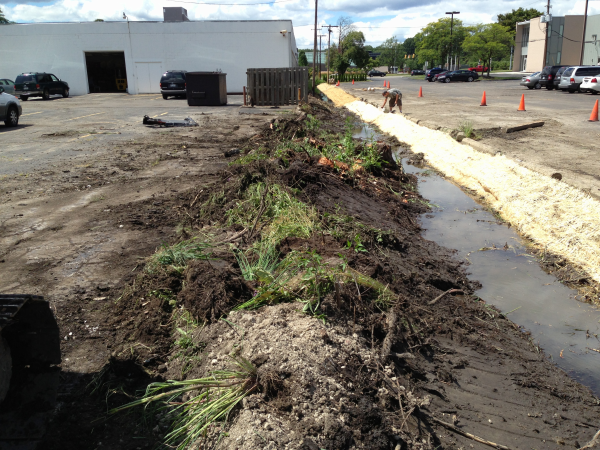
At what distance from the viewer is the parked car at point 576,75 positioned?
111 ft

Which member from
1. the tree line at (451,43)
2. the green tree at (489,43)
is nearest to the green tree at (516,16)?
the tree line at (451,43)

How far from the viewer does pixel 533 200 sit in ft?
27.5

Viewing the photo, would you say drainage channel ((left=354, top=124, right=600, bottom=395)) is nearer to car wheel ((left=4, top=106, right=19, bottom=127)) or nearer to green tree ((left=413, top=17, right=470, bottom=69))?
car wheel ((left=4, top=106, right=19, bottom=127))

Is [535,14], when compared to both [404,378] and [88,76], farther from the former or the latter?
[404,378]

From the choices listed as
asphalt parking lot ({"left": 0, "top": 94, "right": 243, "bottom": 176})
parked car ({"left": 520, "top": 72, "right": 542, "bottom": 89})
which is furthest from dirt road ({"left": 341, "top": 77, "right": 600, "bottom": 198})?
parked car ({"left": 520, "top": 72, "right": 542, "bottom": 89})

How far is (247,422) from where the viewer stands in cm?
288

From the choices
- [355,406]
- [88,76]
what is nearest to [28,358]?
[355,406]

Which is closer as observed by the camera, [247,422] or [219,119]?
[247,422]

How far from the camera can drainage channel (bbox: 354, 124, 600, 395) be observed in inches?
182

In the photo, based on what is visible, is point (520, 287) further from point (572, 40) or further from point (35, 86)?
point (572, 40)

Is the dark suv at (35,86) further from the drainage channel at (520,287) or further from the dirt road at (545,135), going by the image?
the drainage channel at (520,287)

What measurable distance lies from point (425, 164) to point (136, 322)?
34.4 feet

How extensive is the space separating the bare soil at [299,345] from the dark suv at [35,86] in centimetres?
2924

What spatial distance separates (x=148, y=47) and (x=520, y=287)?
39.3 metres
